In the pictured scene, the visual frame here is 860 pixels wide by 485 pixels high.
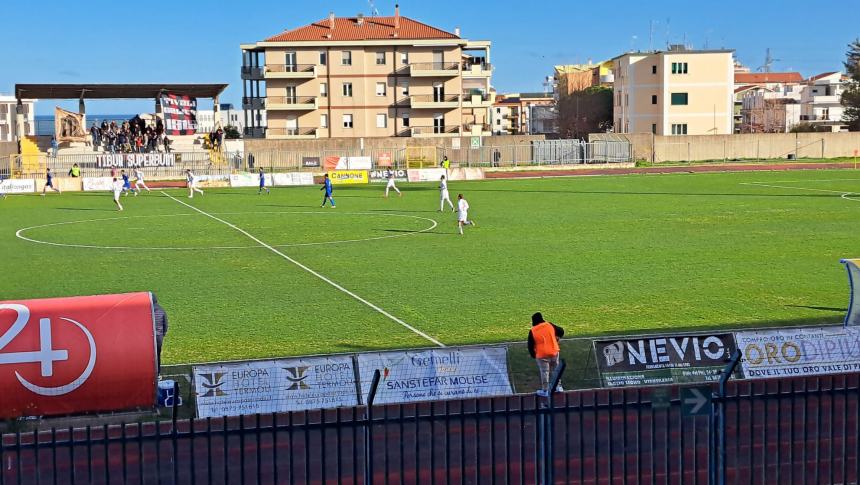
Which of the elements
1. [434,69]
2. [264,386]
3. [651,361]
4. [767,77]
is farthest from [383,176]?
[767,77]

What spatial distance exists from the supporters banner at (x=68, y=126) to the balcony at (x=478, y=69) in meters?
37.6

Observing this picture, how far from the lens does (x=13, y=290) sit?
81.0ft

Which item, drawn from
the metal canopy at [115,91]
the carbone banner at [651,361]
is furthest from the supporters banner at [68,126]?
the carbone banner at [651,361]

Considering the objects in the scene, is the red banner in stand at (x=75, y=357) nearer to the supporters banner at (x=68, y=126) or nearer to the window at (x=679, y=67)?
the supporters banner at (x=68, y=126)

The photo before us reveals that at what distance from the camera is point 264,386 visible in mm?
13742

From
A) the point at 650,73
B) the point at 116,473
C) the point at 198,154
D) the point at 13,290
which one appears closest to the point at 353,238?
the point at 13,290

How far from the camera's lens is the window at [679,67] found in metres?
104

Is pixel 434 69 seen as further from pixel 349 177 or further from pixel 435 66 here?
pixel 349 177

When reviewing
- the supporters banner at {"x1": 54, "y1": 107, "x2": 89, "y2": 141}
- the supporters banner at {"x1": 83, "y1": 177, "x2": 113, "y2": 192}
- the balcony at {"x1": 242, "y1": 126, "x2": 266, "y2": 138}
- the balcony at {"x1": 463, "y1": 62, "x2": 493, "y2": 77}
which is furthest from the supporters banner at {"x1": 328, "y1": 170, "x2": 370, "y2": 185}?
the balcony at {"x1": 242, "y1": 126, "x2": 266, "y2": 138}

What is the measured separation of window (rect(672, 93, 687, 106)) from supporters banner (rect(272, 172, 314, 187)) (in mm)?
50522

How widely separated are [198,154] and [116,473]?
67.3 metres

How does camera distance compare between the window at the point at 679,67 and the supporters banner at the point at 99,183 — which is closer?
the supporters banner at the point at 99,183

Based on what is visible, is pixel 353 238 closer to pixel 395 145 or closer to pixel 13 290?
pixel 13 290

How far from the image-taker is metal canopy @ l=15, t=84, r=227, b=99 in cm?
8406
